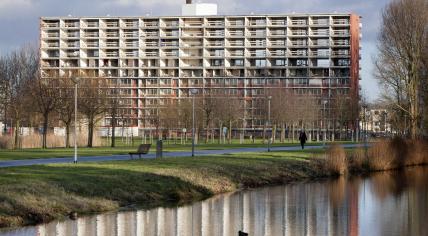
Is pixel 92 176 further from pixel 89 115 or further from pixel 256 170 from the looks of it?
pixel 89 115

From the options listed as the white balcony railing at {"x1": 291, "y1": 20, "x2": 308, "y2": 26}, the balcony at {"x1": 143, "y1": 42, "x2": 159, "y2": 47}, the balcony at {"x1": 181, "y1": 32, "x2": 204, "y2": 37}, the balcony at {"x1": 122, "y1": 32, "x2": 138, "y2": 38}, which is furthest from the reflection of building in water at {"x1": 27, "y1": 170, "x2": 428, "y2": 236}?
the balcony at {"x1": 122, "y1": 32, "x2": 138, "y2": 38}

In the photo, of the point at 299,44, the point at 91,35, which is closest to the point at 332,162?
the point at 299,44

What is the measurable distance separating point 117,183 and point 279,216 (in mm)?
7340

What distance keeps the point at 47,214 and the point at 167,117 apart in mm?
72984

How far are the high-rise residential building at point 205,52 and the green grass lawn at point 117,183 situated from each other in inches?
3844

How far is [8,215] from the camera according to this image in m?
22.4

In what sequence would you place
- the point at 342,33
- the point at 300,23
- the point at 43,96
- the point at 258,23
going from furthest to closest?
the point at 258,23 → the point at 300,23 → the point at 342,33 → the point at 43,96

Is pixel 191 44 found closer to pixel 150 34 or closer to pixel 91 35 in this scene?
pixel 150 34

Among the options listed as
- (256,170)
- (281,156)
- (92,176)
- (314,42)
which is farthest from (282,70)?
(92,176)

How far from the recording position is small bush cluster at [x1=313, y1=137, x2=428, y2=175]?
4759 cm

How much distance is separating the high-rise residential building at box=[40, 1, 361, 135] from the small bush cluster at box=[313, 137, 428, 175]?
80929mm

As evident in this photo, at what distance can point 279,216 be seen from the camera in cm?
2589

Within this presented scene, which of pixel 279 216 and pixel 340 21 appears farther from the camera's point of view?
pixel 340 21

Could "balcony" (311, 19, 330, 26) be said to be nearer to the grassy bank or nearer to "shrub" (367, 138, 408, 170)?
"shrub" (367, 138, 408, 170)
